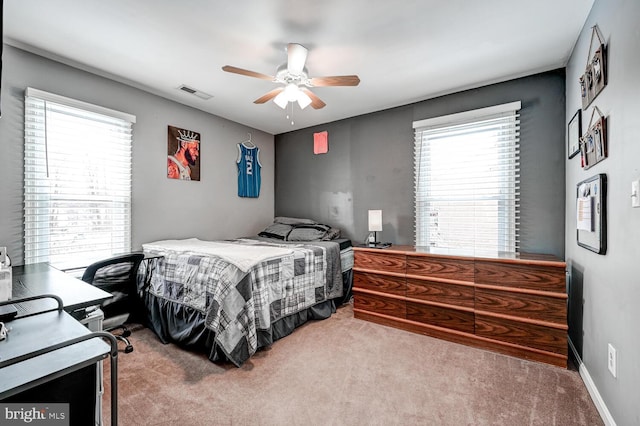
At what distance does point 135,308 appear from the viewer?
235 cm

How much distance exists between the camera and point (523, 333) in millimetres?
2223

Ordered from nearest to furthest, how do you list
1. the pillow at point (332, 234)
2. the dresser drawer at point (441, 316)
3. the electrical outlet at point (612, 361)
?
the electrical outlet at point (612, 361) → the dresser drawer at point (441, 316) → the pillow at point (332, 234)

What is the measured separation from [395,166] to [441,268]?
1.47 metres

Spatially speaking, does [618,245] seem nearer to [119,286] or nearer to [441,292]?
[441,292]

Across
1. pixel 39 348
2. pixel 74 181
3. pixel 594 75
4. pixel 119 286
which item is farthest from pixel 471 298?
pixel 74 181

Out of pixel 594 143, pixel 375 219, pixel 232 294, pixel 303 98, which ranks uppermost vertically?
pixel 303 98

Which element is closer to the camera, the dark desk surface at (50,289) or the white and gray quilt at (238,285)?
the dark desk surface at (50,289)

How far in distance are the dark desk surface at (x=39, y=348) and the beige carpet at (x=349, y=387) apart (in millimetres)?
836

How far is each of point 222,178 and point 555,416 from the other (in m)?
3.87

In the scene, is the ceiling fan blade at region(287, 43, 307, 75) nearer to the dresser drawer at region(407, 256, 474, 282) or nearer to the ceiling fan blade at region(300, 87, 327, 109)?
the ceiling fan blade at region(300, 87, 327, 109)

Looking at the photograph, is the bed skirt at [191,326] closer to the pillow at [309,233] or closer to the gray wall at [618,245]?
the pillow at [309,233]

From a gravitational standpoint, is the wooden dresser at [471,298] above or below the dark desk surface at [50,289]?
below

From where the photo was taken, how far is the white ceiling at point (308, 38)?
1.88 m

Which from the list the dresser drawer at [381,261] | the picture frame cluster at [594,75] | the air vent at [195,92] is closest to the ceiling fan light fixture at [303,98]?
the air vent at [195,92]
